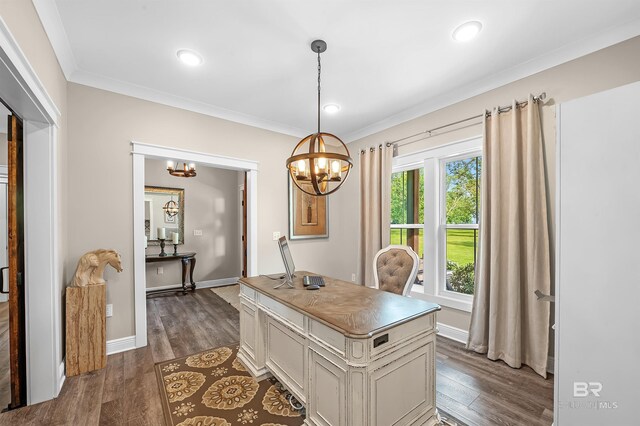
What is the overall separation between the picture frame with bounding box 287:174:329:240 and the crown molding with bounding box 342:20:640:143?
158 cm

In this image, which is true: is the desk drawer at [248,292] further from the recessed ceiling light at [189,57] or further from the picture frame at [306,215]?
the recessed ceiling light at [189,57]

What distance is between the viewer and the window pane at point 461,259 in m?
3.07

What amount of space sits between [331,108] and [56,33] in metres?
2.52

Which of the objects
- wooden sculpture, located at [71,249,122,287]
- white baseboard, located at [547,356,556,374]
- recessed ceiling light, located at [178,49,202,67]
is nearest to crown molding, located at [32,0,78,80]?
recessed ceiling light, located at [178,49,202,67]

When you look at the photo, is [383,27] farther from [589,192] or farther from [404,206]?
[404,206]

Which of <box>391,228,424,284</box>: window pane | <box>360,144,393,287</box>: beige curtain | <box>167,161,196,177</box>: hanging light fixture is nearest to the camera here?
<box>391,228,424,284</box>: window pane

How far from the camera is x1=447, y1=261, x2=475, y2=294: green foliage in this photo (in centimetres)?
309

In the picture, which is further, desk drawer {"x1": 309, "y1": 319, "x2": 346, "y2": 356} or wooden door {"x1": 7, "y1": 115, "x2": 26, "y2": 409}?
wooden door {"x1": 7, "y1": 115, "x2": 26, "y2": 409}

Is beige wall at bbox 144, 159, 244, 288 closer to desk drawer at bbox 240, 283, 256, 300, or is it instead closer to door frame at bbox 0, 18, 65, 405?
door frame at bbox 0, 18, 65, 405


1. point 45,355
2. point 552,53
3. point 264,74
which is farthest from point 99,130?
point 552,53

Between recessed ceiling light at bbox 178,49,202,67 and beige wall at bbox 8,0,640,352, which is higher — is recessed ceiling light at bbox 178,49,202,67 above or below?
above

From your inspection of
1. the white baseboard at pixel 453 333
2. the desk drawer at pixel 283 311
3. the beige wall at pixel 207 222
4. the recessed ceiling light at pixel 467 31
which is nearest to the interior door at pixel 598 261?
the recessed ceiling light at pixel 467 31

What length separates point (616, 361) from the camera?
A: 1.06 meters

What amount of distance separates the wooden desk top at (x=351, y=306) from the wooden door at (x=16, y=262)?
1609mm
